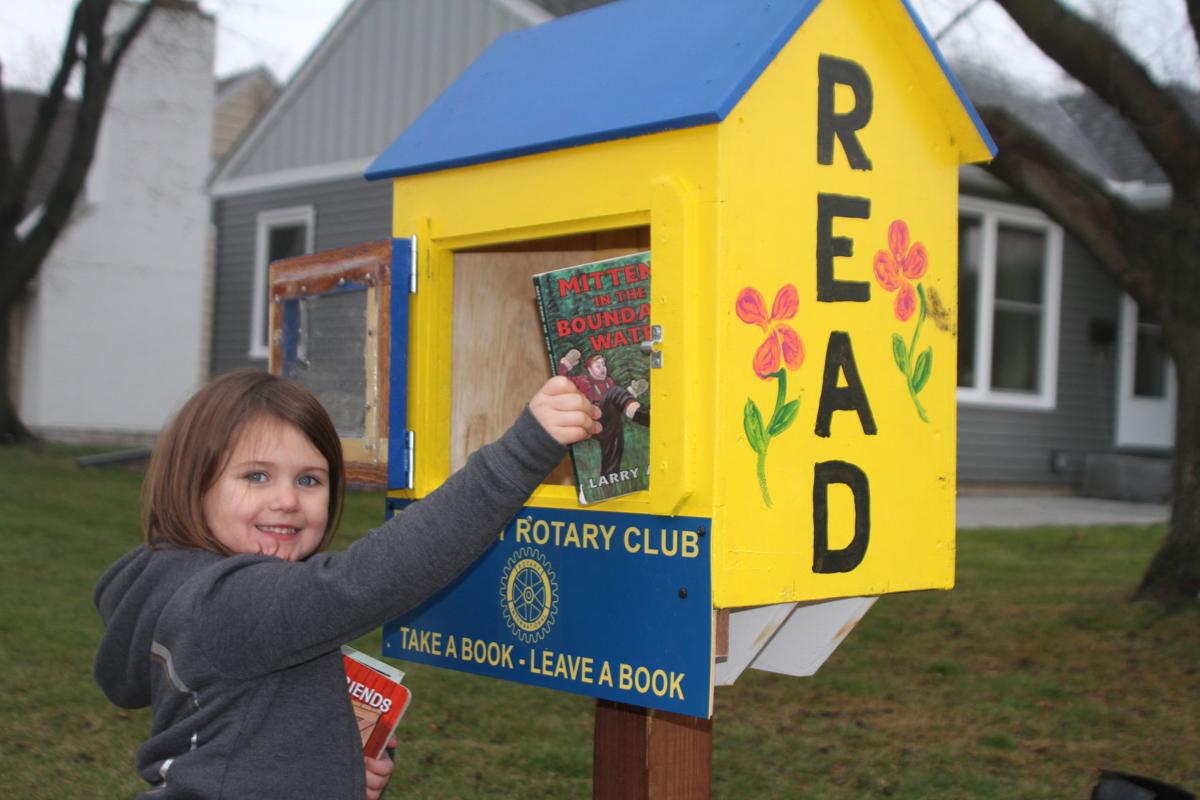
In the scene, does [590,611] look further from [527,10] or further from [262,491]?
[527,10]

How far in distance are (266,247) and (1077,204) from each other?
1027cm

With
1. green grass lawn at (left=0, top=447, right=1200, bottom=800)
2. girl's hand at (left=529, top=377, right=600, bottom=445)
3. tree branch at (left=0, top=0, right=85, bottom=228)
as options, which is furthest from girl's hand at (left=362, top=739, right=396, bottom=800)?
tree branch at (left=0, top=0, right=85, bottom=228)

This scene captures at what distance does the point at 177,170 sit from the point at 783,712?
14788 mm

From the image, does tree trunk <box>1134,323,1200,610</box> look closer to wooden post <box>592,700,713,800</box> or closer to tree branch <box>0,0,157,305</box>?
wooden post <box>592,700,713,800</box>

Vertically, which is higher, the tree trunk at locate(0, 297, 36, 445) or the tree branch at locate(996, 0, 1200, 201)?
the tree branch at locate(996, 0, 1200, 201)

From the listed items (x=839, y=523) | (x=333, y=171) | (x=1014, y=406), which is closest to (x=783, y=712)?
(x=839, y=523)

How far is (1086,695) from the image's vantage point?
4.62m

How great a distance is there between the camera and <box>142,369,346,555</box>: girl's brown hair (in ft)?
6.05

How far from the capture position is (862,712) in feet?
14.9

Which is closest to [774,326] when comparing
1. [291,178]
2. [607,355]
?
[607,355]

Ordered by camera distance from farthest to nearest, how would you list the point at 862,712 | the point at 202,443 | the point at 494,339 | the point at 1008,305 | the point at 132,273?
1. the point at 132,273
2. the point at 1008,305
3. the point at 862,712
4. the point at 494,339
5. the point at 202,443

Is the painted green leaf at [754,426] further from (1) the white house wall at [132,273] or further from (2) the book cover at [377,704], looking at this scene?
(1) the white house wall at [132,273]

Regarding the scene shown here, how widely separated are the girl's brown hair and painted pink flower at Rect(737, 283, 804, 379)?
2.09 ft

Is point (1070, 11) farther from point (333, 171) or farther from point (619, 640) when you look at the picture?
point (333, 171)
